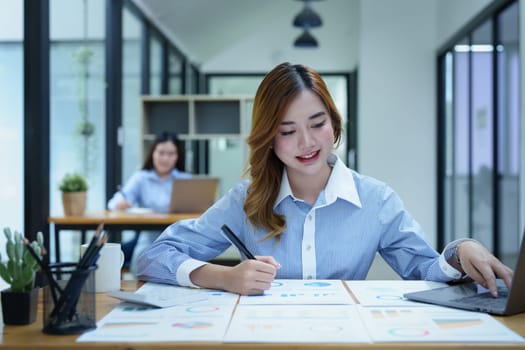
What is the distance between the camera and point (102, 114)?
16.8 ft

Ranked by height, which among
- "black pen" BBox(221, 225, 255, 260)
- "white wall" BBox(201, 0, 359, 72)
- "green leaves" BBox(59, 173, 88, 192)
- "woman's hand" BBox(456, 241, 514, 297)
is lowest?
"woman's hand" BBox(456, 241, 514, 297)

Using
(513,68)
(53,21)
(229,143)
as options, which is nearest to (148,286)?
(53,21)

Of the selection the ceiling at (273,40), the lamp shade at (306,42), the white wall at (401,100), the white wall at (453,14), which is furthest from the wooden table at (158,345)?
the ceiling at (273,40)

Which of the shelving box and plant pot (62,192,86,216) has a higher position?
the shelving box

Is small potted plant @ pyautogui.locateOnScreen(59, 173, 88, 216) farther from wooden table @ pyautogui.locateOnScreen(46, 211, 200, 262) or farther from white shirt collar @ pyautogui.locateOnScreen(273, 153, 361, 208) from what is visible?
white shirt collar @ pyautogui.locateOnScreen(273, 153, 361, 208)

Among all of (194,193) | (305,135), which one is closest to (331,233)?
(305,135)

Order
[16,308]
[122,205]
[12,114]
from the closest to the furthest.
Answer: [16,308] < [12,114] < [122,205]

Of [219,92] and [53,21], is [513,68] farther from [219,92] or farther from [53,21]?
[219,92]

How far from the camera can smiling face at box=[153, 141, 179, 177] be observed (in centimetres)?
509

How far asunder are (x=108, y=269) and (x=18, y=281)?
31 centimetres

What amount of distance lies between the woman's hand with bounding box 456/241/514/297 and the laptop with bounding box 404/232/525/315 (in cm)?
2

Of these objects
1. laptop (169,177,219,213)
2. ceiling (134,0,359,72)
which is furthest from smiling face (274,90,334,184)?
ceiling (134,0,359,72)

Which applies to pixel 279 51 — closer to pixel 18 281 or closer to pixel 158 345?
pixel 18 281

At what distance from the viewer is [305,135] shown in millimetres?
1729
